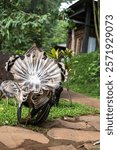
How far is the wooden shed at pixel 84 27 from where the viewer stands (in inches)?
886

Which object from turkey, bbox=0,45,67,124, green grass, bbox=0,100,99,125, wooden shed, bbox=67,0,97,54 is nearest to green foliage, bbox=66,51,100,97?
wooden shed, bbox=67,0,97,54

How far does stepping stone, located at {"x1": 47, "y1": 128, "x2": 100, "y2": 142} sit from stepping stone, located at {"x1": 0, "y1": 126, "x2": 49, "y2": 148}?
255 millimetres

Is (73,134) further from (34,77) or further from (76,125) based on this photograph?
(34,77)

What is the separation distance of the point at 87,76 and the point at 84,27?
7.81 metres

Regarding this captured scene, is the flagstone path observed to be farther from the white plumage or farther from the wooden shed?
the wooden shed

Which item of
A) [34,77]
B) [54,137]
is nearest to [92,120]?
[54,137]

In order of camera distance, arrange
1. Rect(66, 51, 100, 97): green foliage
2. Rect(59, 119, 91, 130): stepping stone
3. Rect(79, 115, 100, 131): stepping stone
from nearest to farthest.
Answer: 1. Rect(59, 119, 91, 130): stepping stone
2. Rect(79, 115, 100, 131): stepping stone
3. Rect(66, 51, 100, 97): green foliage

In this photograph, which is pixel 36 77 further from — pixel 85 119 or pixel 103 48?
pixel 103 48

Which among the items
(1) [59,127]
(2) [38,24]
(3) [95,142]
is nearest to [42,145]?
(3) [95,142]

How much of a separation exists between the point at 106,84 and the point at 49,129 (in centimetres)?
336

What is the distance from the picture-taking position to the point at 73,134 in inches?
241

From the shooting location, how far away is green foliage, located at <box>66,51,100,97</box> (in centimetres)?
1522

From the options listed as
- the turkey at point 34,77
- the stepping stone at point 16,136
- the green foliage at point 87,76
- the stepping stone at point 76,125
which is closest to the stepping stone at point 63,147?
the stepping stone at point 16,136

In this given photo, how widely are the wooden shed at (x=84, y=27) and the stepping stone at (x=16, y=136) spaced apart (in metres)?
15.6
